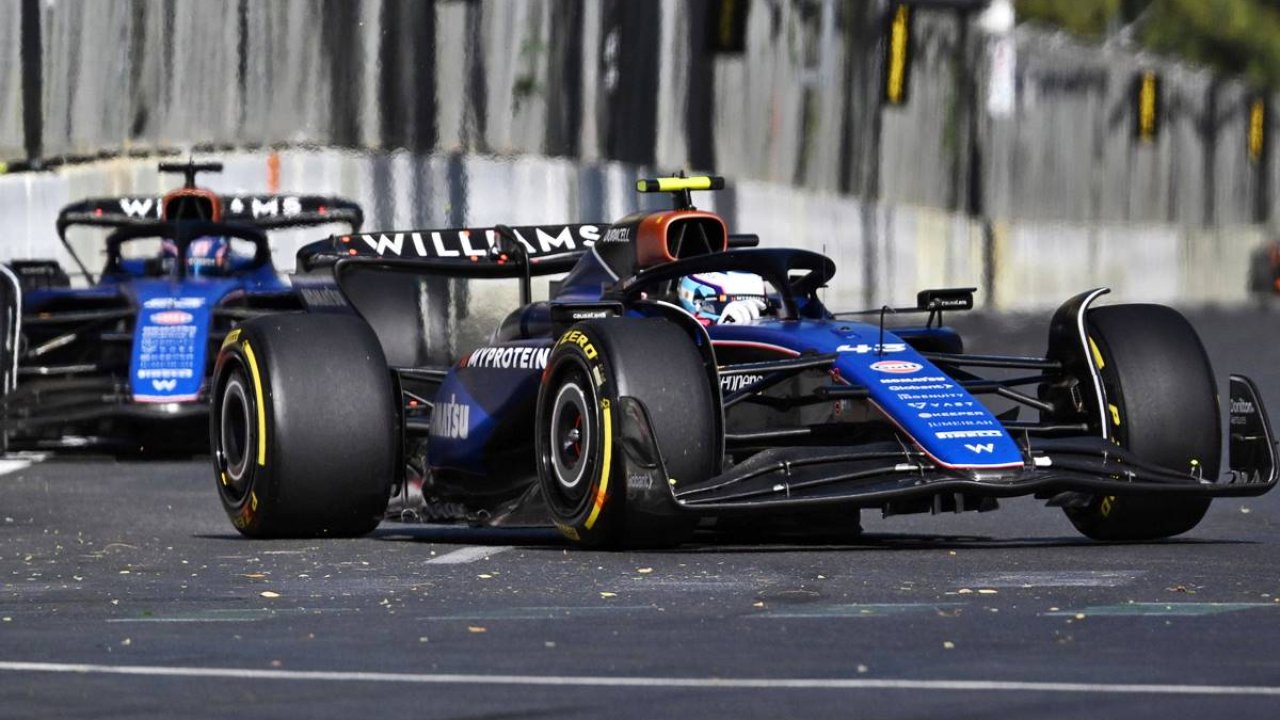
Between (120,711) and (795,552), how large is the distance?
184 inches

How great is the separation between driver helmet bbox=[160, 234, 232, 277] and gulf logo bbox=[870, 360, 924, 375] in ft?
32.9

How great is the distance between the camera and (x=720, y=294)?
12336 mm

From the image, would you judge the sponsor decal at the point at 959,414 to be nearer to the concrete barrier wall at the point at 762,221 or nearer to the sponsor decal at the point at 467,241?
the sponsor decal at the point at 467,241

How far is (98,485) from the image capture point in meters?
15.9

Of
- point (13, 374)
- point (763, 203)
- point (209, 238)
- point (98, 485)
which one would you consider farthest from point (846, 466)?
point (763, 203)

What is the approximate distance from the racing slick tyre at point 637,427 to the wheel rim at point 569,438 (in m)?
0.02

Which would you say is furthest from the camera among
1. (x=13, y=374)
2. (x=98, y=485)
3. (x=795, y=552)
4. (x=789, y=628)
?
(x=13, y=374)

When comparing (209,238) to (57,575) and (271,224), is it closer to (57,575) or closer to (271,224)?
(271,224)

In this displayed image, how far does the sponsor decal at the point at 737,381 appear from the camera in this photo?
37.7 ft

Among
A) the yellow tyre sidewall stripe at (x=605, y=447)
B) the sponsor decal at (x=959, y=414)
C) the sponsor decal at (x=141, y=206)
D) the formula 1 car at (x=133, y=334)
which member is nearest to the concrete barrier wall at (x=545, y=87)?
the sponsor decal at (x=141, y=206)

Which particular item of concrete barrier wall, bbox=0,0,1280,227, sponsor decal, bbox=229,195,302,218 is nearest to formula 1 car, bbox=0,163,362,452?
sponsor decal, bbox=229,195,302,218

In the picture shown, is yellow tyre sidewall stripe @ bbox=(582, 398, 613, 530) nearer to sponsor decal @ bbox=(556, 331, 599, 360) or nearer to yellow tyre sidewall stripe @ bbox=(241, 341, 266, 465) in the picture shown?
sponsor decal @ bbox=(556, 331, 599, 360)

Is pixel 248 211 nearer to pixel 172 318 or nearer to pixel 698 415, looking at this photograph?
pixel 172 318

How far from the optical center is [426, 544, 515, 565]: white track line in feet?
36.4
